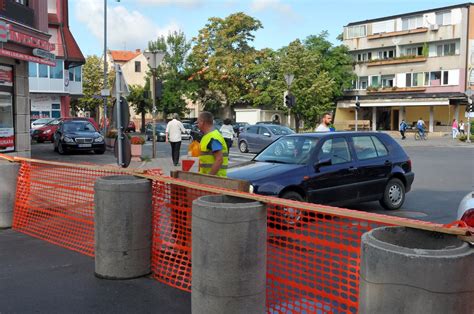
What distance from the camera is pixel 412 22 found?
5334cm

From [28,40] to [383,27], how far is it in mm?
48679

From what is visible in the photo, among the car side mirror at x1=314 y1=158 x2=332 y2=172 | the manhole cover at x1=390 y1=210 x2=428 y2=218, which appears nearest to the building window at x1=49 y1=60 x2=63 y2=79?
the manhole cover at x1=390 y1=210 x2=428 y2=218

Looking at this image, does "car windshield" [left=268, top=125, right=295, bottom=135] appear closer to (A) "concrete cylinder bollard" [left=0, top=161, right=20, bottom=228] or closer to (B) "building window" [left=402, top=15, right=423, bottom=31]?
A: (A) "concrete cylinder bollard" [left=0, top=161, right=20, bottom=228]

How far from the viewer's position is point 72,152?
2086 cm

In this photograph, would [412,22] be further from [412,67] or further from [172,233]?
[172,233]

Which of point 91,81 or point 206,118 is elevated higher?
point 91,81

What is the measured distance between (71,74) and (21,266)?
4359 cm

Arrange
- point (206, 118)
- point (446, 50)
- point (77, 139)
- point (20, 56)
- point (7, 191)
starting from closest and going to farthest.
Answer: point (206, 118) → point (7, 191) → point (20, 56) → point (77, 139) → point (446, 50)

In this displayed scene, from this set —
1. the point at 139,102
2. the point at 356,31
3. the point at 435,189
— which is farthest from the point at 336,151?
the point at 139,102

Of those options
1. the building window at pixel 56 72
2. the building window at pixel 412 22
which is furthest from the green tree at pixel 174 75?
the building window at pixel 412 22

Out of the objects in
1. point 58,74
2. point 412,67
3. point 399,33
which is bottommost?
point 58,74

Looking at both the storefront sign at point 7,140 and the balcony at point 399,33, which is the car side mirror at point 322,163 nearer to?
the storefront sign at point 7,140

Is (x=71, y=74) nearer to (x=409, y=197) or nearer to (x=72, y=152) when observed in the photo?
(x=72, y=152)

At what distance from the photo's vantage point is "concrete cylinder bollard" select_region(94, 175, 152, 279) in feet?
16.2
